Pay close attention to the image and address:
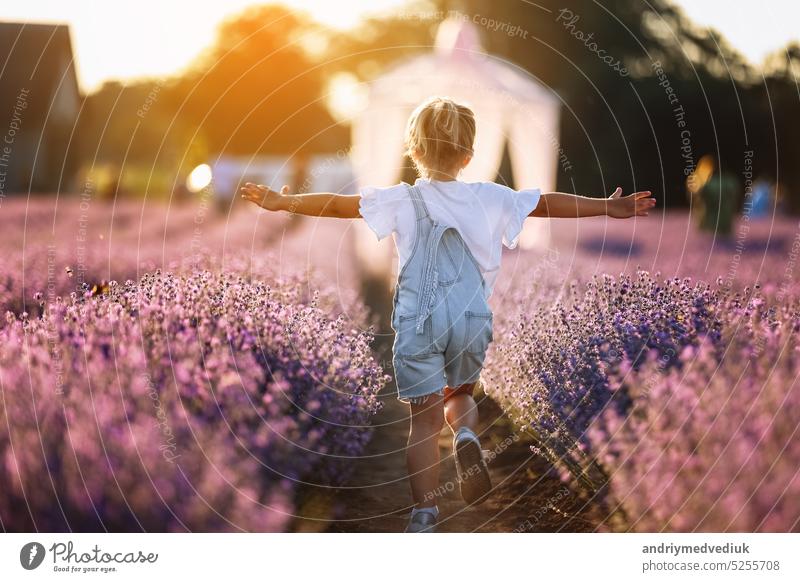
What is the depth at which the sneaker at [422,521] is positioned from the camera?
4.14 meters

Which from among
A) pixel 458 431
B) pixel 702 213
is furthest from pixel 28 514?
pixel 702 213

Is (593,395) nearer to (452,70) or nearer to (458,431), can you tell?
(458,431)

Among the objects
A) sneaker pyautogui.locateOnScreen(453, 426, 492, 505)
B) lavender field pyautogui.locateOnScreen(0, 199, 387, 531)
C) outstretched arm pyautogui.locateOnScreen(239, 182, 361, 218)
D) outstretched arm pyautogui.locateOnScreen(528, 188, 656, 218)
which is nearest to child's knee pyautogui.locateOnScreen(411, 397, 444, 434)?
sneaker pyautogui.locateOnScreen(453, 426, 492, 505)

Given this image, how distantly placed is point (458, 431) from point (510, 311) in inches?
109

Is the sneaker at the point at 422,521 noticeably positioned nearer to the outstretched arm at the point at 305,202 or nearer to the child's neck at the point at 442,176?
the outstretched arm at the point at 305,202

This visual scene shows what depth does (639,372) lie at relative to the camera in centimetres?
406

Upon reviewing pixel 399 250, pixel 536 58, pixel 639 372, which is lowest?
pixel 639 372

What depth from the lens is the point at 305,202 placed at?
13.1 feet

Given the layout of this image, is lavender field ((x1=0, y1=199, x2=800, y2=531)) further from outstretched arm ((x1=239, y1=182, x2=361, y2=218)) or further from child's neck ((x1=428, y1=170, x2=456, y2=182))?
child's neck ((x1=428, y1=170, x2=456, y2=182))

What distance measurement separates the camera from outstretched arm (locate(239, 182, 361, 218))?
400 centimetres
